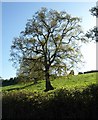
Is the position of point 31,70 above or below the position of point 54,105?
above

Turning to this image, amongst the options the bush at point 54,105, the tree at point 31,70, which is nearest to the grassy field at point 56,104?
the bush at point 54,105

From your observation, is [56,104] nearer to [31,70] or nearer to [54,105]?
[54,105]

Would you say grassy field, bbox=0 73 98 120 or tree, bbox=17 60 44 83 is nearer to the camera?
grassy field, bbox=0 73 98 120

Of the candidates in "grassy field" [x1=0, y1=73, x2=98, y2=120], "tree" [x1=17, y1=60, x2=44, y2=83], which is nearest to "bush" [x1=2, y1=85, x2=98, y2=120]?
"grassy field" [x1=0, y1=73, x2=98, y2=120]

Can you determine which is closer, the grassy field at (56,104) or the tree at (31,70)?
the grassy field at (56,104)

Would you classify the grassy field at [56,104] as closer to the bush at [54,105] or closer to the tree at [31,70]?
the bush at [54,105]

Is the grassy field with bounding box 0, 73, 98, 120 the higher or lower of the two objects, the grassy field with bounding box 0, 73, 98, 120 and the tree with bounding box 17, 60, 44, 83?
the lower

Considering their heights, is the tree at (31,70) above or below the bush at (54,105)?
above

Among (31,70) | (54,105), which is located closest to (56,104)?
(54,105)

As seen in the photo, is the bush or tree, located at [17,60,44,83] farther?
tree, located at [17,60,44,83]

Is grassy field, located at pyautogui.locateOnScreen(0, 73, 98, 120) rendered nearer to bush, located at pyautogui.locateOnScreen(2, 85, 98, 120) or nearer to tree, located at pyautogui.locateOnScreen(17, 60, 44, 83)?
bush, located at pyautogui.locateOnScreen(2, 85, 98, 120)

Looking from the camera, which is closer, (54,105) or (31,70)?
(54,105)

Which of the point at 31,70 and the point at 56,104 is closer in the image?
the point at 56,104

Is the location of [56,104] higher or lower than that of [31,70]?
lower
